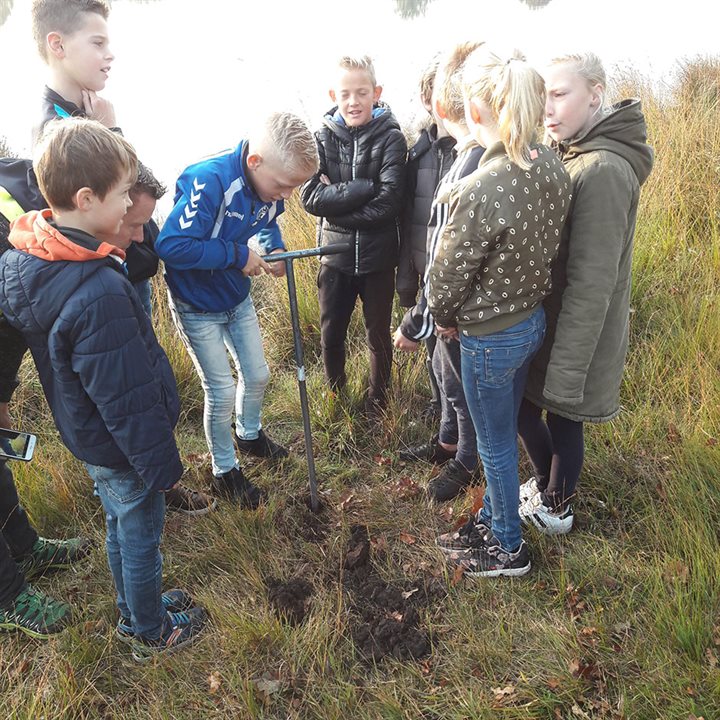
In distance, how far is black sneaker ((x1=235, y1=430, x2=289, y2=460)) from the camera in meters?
3.63

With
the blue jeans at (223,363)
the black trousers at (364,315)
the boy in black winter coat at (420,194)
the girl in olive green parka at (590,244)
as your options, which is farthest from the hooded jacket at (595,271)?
the blue jeans at (223,363)

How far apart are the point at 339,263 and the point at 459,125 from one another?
1.22m

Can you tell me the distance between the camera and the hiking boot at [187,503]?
328 cm

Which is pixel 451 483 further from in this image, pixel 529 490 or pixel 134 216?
pixel 134 216

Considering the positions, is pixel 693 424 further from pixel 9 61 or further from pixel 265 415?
pixel 9 61

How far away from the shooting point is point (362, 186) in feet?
11.0

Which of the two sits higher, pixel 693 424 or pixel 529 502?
pixel 693 424

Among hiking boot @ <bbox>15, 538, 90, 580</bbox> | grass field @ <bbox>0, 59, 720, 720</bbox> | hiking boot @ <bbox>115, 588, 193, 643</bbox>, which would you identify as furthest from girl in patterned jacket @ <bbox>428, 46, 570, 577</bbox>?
hiking boot @ <bbox>15, 538, 90, 580</bbox>

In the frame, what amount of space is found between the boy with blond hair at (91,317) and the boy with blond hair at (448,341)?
1.14 metres

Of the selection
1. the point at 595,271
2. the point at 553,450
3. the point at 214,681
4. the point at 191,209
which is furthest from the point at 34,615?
the point at 595,271

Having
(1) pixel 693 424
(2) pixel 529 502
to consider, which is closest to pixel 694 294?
(1) pixel 693 424

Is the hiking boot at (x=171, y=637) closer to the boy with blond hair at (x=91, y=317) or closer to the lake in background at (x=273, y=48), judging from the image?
the boy with blond hair at (x=91, y=317)

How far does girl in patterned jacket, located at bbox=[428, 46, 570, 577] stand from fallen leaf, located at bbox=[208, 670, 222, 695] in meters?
1.20

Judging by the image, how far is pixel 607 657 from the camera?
2.29 metres
